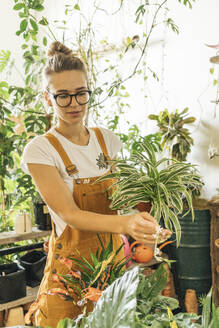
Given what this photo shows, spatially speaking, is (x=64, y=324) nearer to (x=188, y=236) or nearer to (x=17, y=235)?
(x=17, y=235)

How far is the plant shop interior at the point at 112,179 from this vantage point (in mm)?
1152

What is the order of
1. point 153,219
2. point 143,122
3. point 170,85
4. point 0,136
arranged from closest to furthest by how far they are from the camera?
point 153,219 < point 0,136 < point 170,85 < point 143,122

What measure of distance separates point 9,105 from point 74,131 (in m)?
1.54

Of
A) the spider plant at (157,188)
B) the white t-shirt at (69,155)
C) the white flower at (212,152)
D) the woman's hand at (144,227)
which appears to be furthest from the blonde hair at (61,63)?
the white flower at (212,152)

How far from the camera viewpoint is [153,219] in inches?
42.8

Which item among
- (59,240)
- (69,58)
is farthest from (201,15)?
(59,240)

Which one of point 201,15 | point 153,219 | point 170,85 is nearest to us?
point 153,219

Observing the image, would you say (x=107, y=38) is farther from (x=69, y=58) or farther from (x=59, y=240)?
(x=59, y=240)

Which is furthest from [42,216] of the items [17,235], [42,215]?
[17,235]

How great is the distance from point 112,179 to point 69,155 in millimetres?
232

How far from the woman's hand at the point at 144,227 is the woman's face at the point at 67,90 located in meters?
0.52

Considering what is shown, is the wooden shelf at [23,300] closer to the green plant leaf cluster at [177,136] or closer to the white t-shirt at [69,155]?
the white t-shirt at [69,155]

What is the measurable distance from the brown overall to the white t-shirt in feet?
0.08

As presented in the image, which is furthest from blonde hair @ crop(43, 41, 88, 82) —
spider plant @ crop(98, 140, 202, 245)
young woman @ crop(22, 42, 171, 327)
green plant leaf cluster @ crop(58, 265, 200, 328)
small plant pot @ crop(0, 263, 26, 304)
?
small plant pot @ crop(0, 263, 26, 304)
